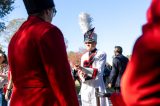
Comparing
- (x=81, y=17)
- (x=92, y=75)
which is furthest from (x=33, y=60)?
(x=81, y=17)

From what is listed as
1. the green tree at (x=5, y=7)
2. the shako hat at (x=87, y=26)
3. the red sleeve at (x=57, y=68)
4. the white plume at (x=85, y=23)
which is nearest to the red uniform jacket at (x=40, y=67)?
the red sleeve at (x=57, y=68)

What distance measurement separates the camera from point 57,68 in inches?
126

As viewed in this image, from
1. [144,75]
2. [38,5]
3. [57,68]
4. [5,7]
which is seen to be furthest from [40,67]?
[5,7]

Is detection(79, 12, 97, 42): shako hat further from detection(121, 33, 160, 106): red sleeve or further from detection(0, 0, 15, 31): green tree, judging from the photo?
detection(0, 0, 15, 31): green tree

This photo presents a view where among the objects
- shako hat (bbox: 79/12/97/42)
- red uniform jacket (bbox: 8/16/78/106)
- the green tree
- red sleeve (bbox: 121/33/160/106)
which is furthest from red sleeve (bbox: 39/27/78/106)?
the green tree

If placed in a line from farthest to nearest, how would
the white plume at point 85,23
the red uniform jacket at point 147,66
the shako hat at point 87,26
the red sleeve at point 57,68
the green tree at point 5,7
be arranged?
the green tree at point 5,7 → the white plume at point 85,23 → the shako hat at point 87,26 → the red sleeve at point 57,68 → the red uniform jacket at point 147,66

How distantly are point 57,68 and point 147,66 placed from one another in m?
1.66

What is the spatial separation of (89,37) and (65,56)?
5479 mm

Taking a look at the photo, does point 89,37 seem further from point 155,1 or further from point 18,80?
point 155,1

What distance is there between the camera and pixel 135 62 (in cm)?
161

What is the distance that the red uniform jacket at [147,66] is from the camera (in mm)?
1577

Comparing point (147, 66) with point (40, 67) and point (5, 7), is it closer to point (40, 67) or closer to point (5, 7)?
point (40, 67)

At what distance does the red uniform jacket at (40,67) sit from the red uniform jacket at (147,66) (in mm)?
1589

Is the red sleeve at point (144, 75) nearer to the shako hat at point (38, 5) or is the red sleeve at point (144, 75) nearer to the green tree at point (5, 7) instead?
the shako hat at point (38, 5)
